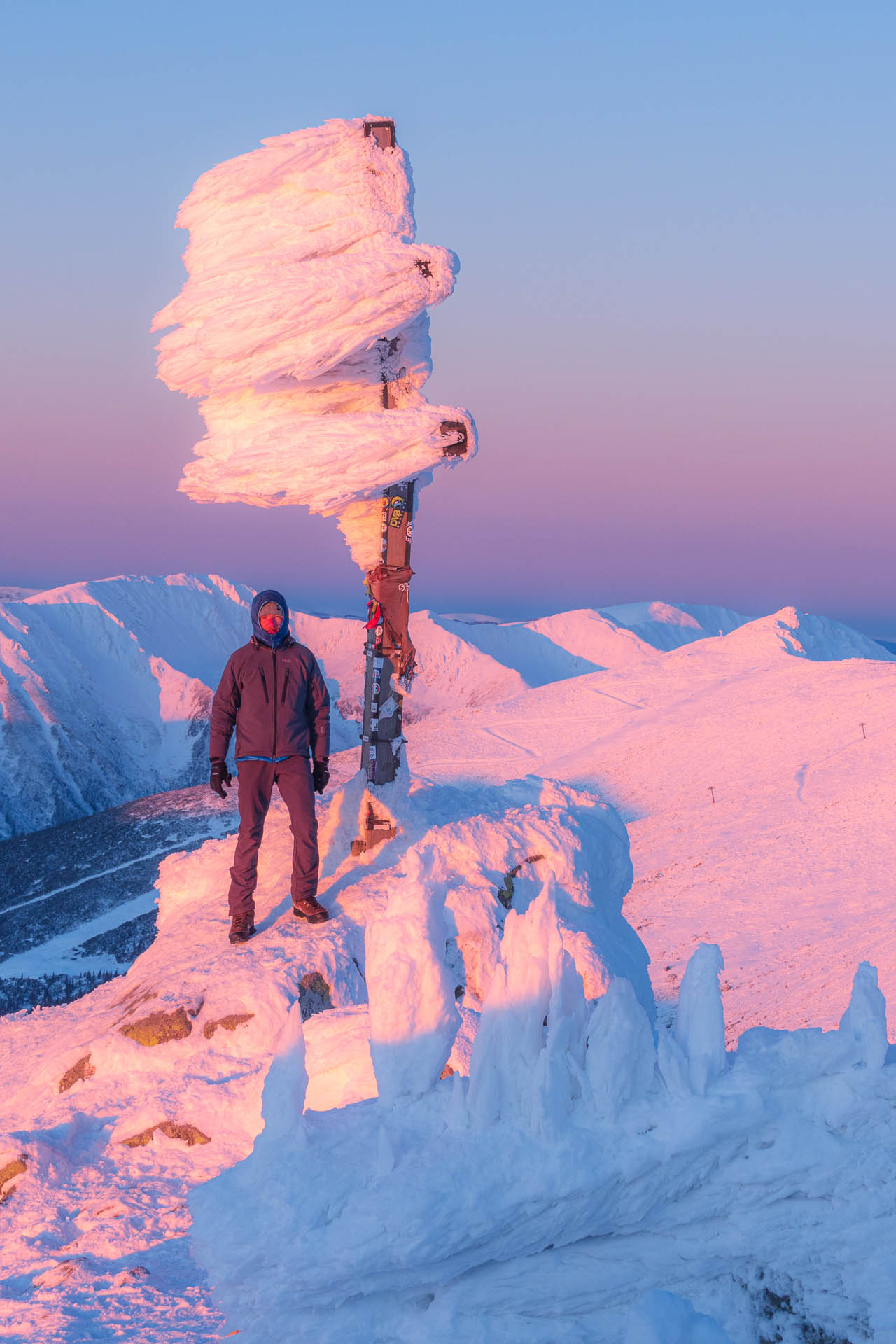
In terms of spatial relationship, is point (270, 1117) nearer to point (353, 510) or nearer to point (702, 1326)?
point (702, 1326)

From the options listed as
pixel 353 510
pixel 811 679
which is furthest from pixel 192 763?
pixel 353 510

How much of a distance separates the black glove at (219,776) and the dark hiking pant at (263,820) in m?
0.12

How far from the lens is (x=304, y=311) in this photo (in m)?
8.51

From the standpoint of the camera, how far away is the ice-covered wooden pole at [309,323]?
8594mm

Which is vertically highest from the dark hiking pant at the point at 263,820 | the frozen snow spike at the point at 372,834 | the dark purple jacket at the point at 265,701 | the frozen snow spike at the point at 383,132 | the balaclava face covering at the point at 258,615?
the frozen snow spike at the point at 383,132

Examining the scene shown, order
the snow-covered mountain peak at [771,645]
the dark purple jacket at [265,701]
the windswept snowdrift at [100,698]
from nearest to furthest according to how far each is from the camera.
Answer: the dark purple jacket at [265,701]
the snow-covered mountain peak at [771,645]
the windswept snowdrift at [100,698]

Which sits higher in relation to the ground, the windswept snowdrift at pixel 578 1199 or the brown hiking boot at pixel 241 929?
the windswept snowdrift at pixel 578 1199

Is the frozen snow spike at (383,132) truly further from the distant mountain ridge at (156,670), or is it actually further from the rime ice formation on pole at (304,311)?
the distant mountain ridge at (156,670)

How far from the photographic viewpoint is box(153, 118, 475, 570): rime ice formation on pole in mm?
8586

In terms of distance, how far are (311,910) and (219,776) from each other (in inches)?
49.4

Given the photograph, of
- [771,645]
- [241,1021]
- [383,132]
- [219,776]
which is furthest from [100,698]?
[241,1021]

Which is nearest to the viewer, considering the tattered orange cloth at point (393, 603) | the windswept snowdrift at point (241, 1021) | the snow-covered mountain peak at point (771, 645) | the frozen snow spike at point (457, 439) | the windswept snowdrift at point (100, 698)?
the windswept snowdrift at point (241, 1021)

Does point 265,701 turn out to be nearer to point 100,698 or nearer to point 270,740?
point 270,740

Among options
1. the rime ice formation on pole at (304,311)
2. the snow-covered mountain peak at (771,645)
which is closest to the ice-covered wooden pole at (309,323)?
the rime ice formation on pole at (304,311)
